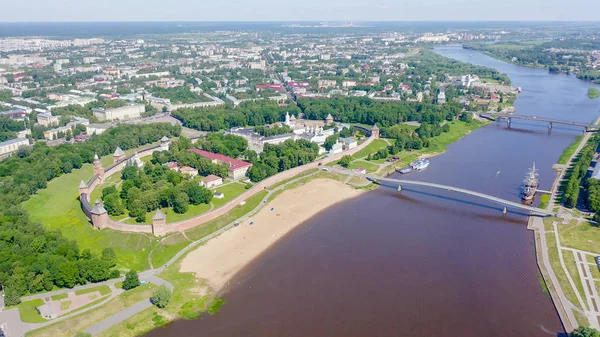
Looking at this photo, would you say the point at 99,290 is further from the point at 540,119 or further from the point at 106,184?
the point at 540,119

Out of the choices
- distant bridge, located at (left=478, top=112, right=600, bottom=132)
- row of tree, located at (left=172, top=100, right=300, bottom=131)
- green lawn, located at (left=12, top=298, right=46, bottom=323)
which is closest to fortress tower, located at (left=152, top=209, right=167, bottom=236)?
green lawn, located at (left=12, top=298, right=46, bottom=323)

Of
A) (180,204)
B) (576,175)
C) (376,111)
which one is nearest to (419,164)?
(576,175)

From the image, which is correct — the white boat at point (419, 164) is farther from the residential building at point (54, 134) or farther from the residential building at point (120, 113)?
the residential building at point (120, 113)

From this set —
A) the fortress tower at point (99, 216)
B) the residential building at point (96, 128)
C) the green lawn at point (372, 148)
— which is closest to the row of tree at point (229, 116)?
the residential building at point (96, 128)

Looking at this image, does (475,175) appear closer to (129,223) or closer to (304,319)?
(304,319)

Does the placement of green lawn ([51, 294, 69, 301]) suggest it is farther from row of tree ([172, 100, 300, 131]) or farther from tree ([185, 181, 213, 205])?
row of tree ([172, 100, 300, 131])

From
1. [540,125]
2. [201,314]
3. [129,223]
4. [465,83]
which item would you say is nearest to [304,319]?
[201,314]
